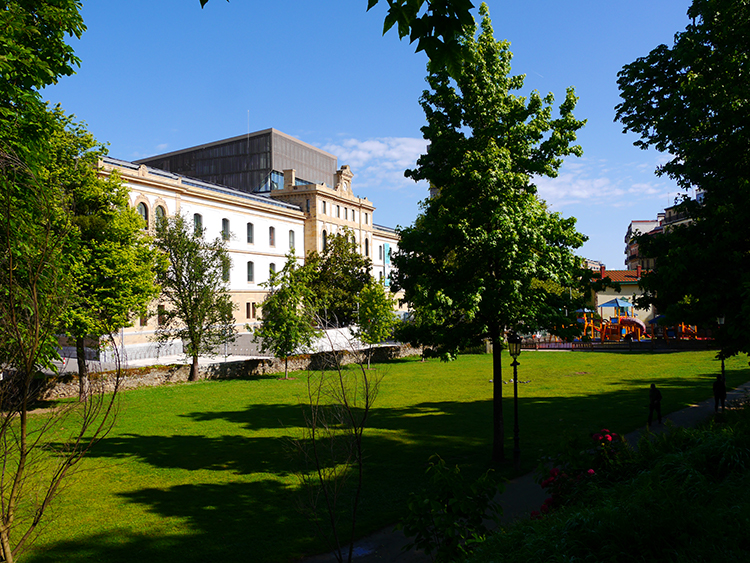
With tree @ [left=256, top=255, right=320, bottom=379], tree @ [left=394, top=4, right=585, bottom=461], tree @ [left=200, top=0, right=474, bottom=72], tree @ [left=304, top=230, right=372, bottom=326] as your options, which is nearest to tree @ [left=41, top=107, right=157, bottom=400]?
tree @ [left=256, top=255, right=320, bottom=379]

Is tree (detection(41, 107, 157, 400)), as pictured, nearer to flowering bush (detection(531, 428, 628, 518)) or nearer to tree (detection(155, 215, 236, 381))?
tree (detection(155, 215, 236, 381))

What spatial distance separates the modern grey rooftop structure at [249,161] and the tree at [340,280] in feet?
76.0

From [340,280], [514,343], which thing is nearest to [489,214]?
[514,343]

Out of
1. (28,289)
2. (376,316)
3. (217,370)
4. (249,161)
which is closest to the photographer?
(28,289)

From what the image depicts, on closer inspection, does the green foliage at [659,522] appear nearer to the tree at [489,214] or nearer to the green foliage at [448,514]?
the green foliage at [448,514]

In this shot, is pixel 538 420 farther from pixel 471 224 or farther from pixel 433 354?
pixel 471 224

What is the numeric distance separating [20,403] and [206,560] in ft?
17.9

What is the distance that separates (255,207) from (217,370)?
2695 centimetres

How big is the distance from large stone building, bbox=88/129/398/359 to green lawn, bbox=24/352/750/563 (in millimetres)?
10963

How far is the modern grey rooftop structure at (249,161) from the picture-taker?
3127 inches

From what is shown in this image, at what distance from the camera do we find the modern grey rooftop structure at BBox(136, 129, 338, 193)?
261 ft

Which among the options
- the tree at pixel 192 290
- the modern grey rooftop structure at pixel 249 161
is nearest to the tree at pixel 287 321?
the tree at pixel 192 290

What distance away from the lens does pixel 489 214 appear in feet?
48.1

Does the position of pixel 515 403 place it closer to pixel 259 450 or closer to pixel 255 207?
pixel 259 450
